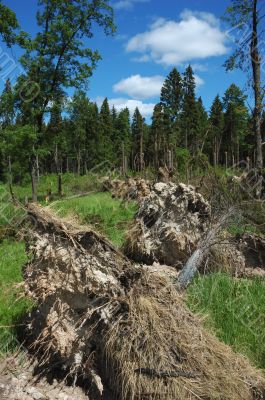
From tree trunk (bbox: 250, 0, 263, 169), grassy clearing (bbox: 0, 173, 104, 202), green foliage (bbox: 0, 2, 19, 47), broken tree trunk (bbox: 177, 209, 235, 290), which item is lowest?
grassy clearing (bbox: 0, 173, 104, 202)

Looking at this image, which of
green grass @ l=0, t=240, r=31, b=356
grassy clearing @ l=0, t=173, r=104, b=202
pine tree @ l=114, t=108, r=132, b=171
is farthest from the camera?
pine tree @ l=114, t=108, r=132, b=171

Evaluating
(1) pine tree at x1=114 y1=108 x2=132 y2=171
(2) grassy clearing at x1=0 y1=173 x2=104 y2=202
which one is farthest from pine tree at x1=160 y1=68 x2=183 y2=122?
(2) grassy clearing at x1=0 y1=173 x2=104 y2=202

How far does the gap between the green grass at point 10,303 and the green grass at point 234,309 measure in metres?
1.90

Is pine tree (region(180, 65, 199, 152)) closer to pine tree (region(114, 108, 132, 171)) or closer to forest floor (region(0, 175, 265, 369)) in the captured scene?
pine tree (region(114, 108, 132, 171))

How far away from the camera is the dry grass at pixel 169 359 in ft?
11.9

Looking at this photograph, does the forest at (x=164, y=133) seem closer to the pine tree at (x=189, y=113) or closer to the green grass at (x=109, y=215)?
the pine tree at (x=189, y=113)

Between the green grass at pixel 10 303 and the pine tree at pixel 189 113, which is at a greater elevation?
the pine tree at pixel 189 113

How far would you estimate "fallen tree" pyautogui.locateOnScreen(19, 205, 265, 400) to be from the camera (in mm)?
3678

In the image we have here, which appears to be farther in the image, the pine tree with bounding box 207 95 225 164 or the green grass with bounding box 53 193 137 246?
the pine tree with bounding box 207 95 225 164

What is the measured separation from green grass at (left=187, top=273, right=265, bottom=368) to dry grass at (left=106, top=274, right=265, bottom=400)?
0.50 metres

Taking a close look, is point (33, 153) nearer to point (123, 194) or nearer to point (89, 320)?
point (123, 194)

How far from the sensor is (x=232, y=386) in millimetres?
3719

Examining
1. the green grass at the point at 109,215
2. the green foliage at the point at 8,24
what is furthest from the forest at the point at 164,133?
the green grass at the point at 109,215

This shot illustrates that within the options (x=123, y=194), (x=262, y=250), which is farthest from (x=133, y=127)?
(x=262, y=250)
